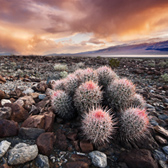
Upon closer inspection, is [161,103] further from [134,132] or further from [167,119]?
[134,132]

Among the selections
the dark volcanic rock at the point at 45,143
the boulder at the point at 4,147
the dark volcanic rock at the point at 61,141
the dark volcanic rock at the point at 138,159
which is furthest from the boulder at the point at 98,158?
the boulder at the point at 4,147

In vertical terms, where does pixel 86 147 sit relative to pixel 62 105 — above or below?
below

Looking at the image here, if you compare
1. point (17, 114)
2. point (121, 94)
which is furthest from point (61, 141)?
point (121, 94)

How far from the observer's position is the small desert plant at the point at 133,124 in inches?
99.7

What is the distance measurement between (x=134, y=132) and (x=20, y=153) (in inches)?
81.8

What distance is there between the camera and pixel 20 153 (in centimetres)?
209

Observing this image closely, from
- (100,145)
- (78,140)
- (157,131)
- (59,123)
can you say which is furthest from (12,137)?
(157,131)

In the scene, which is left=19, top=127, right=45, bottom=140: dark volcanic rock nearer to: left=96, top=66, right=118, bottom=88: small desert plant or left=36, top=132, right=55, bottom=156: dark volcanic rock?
left=36, top=132, right=55, bottom=156: dark volcanic rock

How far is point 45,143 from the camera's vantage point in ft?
7.89

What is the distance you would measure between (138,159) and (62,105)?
1.92 metres

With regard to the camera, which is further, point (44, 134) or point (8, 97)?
point (8, 97)

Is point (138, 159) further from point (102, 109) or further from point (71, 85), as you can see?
point (71, 85)

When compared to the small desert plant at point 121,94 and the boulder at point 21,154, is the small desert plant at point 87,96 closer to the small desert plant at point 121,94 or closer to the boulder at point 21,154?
the small desert plant at point 121,94

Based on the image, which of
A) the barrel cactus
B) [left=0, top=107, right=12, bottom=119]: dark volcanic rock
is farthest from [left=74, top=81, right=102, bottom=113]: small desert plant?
[left=0, top=107, right=12, bottom=119]: dark volcanic rock
